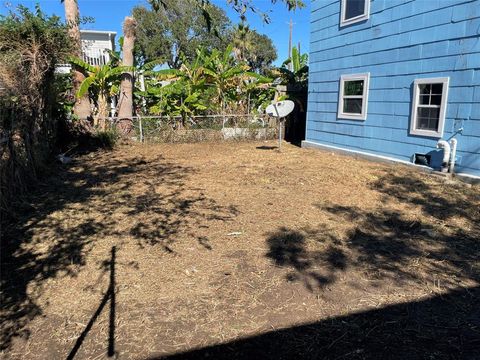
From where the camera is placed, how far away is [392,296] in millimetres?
3180

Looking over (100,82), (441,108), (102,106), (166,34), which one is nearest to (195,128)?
(102,106)

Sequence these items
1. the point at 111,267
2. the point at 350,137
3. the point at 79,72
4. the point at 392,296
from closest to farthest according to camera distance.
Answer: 1. the point at 392,296
2. the point at 111,267
3. the point at 350,137
4. the point at 79,72

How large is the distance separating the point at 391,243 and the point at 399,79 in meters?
5.52

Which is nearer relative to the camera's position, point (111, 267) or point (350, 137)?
point (111, 267)

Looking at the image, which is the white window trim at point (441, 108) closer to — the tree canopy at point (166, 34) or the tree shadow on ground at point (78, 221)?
the tree shadow on ground at point (78, 221)

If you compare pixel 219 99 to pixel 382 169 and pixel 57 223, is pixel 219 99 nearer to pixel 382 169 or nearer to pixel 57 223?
pixel 382 169

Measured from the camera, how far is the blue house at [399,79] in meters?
7.05

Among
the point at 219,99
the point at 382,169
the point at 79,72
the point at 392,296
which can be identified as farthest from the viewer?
the point at 219,99

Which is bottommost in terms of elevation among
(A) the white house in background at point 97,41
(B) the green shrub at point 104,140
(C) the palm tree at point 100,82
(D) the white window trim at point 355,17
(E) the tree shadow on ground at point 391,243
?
(E) the tree shadow on ground at point 391,243

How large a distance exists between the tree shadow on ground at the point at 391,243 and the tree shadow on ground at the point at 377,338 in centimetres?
51

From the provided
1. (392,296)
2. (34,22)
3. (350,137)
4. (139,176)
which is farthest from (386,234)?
(34,22)

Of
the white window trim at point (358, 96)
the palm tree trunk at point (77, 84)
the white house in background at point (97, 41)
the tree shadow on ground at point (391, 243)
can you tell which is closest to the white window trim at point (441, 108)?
the white window trim at point (358, 96)

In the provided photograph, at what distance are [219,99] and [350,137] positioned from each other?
6.60 m

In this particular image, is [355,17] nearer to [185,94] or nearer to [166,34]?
[185,94]
